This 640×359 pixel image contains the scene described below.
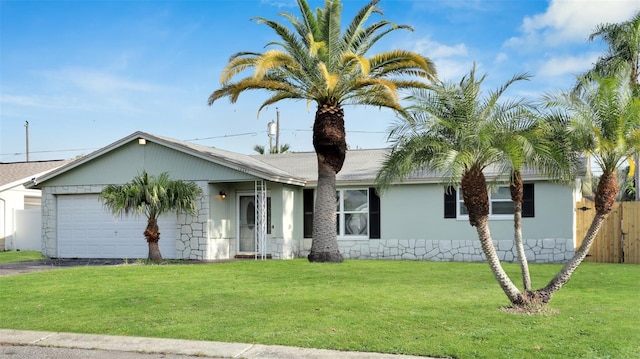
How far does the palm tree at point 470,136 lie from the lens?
9.09m

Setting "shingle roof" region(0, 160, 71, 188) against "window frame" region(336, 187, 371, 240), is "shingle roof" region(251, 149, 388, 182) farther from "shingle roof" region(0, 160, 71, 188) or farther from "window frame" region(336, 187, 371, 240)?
"shingle roof" region(0, 160, 71, 188)

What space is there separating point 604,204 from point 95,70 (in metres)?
16.1

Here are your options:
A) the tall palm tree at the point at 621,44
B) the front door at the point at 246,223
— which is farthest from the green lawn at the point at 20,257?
the tall palm tree at the point at 621,44

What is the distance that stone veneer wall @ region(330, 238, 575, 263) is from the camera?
17.9m

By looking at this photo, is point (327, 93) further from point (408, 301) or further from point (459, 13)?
point (408, 301)

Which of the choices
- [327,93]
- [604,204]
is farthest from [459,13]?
[604,204]

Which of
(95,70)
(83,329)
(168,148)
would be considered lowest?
(83,329)

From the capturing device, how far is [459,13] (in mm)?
14922

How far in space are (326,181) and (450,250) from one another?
4761 millimetres

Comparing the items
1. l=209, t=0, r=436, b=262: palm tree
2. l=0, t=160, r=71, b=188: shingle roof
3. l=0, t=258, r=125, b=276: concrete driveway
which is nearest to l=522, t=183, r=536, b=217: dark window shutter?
l=209, t=0, r=436, b=262: palm tree

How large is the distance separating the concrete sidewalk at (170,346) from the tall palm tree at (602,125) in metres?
4.21

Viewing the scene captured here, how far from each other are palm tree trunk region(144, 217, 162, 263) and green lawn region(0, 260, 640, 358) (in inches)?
116

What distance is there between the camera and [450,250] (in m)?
18.8

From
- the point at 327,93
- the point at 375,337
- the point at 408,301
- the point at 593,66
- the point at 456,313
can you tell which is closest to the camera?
the point at 375,337
